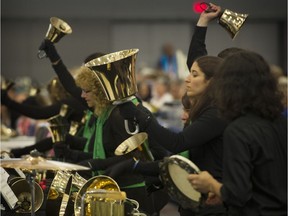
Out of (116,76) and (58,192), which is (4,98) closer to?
(58,192)

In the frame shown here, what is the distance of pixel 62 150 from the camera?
201 inches

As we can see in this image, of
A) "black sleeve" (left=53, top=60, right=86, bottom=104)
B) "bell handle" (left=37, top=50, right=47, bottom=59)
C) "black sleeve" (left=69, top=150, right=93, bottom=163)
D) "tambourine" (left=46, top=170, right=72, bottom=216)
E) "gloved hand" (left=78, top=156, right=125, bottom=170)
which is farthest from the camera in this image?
"black sleeve" (left=53, top=60, right=86, bottom=104)

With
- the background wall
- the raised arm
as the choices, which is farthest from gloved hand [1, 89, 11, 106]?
the background wall

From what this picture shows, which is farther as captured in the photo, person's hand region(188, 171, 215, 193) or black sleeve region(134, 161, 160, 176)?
black sleeve region(134, 161, 160, 176)

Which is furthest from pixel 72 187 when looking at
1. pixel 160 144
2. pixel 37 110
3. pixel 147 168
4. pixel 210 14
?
pixel 37 110

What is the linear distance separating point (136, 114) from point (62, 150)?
1801mm

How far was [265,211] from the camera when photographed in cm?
297


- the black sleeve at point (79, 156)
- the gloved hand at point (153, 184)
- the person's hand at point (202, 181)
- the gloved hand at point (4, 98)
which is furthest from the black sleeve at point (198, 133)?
the gloved hand at point (4, 98)

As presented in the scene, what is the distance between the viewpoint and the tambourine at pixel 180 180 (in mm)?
3061

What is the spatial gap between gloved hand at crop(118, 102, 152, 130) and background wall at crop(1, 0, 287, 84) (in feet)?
44.9

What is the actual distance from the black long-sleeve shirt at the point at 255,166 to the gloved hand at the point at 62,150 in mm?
2237

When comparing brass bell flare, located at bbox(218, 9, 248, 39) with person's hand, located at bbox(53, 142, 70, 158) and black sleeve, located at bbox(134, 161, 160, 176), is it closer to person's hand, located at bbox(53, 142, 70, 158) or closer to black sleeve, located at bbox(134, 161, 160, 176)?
black sleeve, located at bbox(134, 161, 160, 176)

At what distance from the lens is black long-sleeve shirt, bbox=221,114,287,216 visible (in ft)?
9.45

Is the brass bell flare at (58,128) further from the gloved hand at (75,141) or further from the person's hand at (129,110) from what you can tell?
the person's hand at (129,110)
